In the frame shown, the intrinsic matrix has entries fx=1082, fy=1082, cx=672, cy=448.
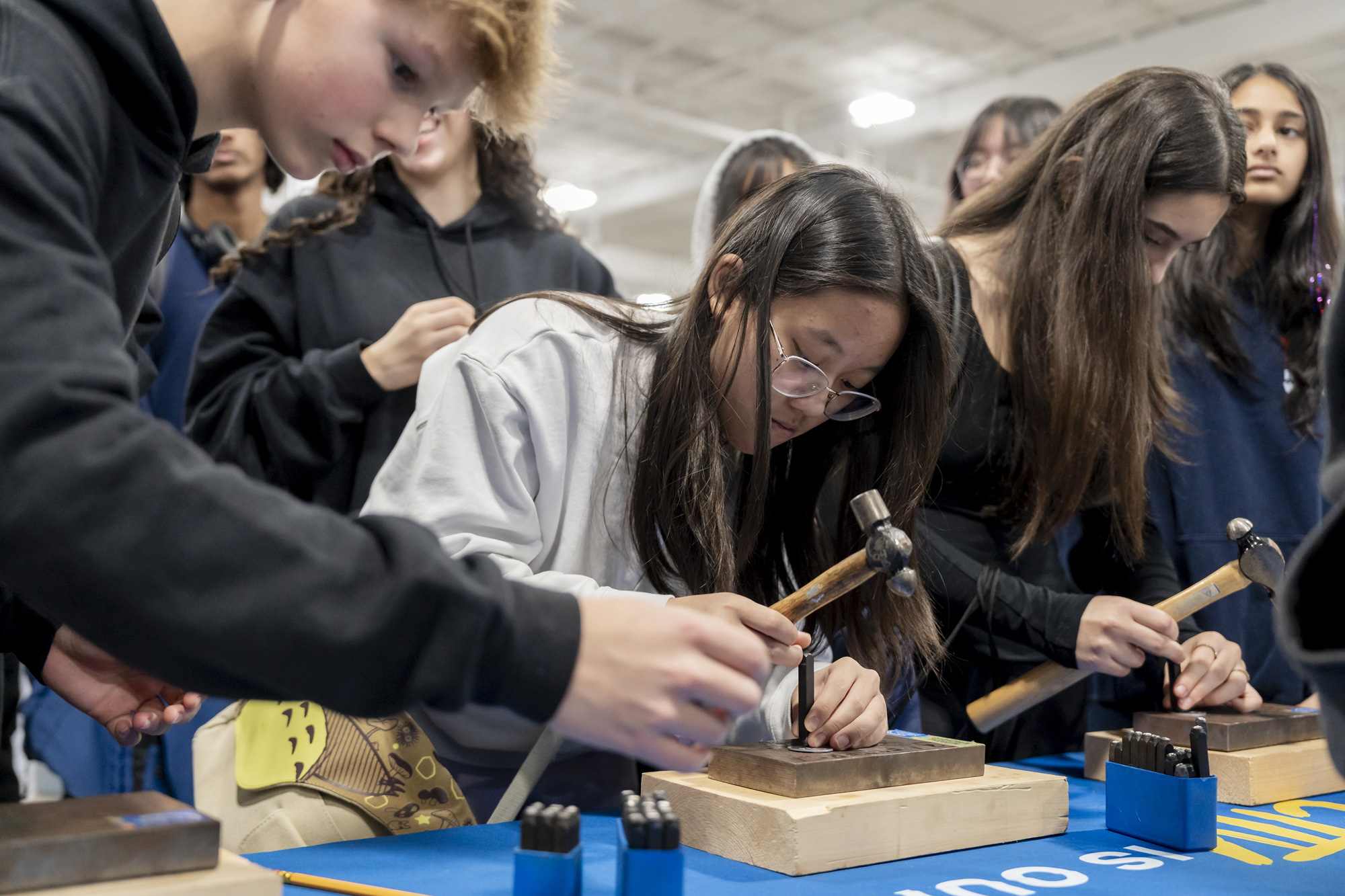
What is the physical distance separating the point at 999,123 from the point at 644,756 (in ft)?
7.80

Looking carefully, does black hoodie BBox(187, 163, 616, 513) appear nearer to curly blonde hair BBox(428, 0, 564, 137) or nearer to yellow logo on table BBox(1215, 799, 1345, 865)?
curly blonde hair BBox(428, 0, 564, 137)

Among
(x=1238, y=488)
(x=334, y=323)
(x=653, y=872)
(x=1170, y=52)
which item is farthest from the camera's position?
(x=1170, y=52)

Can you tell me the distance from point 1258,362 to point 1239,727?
967 mm

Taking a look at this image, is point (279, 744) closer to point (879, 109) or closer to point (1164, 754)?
point (1164, 754)

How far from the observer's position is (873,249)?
1.39m

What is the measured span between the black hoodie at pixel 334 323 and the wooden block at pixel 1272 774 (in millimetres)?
1372

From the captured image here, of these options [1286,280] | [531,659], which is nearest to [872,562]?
[531,659]

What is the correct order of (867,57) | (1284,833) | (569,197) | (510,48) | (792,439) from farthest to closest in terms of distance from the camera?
(569,197)
(867,57)
(792,439)
(1284,833)
(510,48)

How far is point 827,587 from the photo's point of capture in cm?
114

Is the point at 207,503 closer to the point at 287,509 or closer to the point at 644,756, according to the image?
the point at 287,509

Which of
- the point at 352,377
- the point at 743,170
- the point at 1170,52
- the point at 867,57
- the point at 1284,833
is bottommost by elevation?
the point at 1284,833

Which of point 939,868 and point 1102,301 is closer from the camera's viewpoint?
point 939,868

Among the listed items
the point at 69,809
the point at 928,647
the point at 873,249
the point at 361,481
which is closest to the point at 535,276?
the point at 361,481

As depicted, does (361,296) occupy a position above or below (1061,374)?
above
